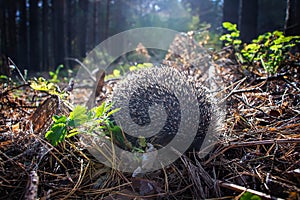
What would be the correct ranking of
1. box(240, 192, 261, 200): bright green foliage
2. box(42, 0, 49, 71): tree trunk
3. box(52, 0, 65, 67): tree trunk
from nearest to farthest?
box(240, 192, 261, 200): bright green foliage → box(52, 0, 65, 67): tree trunk → box(42, 0, 49, 71): tree trunk

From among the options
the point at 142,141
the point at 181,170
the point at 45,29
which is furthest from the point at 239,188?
the point at 45,29

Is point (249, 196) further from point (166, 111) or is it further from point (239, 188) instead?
point (166, 111)

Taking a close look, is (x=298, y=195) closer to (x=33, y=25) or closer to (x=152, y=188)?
(x=152, y=188)

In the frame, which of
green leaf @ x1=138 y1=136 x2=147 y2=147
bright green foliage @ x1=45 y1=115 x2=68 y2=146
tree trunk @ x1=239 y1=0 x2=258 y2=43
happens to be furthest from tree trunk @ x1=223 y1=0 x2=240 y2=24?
bright green foliage @ x1=45 y1=115 x2=68 y2=146

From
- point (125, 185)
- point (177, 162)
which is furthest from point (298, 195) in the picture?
point (125, 185)

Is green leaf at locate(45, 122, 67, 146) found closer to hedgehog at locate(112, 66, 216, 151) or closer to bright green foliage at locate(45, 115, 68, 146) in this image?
bright green foliage at locate(45, 115, 68, 146)
